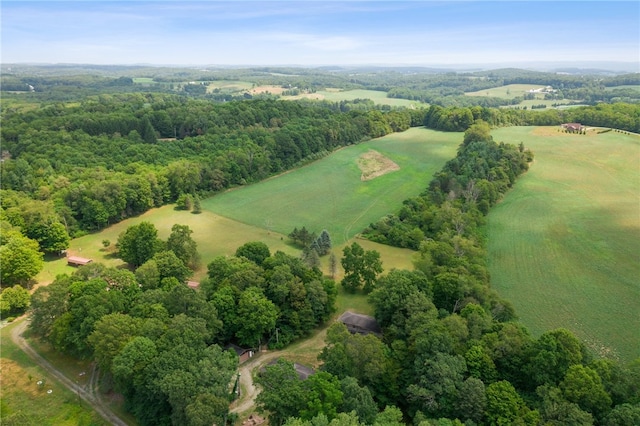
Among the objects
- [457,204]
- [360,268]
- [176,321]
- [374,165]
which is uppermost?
[457,204]

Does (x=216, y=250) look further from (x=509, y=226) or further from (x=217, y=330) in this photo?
(x=509, y=226)

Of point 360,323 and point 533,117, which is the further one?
point 533,117

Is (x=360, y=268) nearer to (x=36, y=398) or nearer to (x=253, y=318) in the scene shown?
(x=253, y=318)

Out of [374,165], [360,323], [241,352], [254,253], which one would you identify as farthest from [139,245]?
[374,165]

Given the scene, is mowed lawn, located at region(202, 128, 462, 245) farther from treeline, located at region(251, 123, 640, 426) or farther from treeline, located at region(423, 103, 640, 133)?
treeline, located at region(251, 123, 640, 426)

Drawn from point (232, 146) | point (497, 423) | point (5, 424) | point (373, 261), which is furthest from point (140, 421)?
point (232, 146)

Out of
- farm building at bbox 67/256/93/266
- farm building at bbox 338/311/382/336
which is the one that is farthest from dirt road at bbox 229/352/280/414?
farm building at bbox 67/256/93/266

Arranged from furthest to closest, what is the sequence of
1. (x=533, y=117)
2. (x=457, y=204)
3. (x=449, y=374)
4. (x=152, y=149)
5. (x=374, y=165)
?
(x=533, y=117) → (x=374, y=165) → (x=152, y=149) → (x=457, y=204) → (x=449, y=374)

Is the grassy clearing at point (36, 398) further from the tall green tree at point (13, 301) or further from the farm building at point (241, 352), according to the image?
the farm building at point (241, 352)
